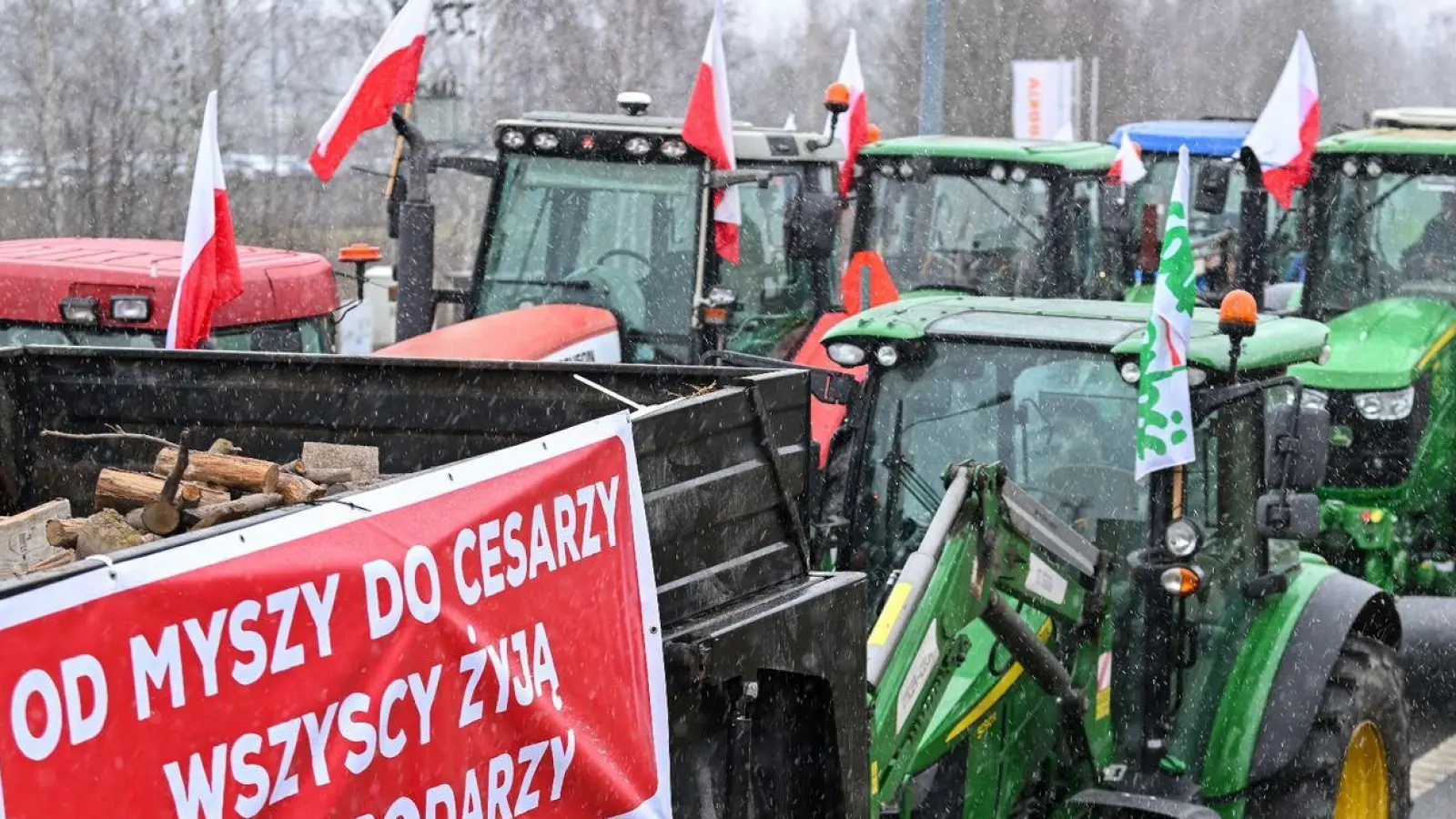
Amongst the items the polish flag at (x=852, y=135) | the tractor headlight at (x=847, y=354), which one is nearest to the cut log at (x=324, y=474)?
the tractor headlight at (x=847, y=354)

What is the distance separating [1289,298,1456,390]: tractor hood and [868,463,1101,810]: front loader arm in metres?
4.81

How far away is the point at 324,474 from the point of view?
444cm

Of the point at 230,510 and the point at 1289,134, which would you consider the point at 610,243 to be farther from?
the point at 230,510

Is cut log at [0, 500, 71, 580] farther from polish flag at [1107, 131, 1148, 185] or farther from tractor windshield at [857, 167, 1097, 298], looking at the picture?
polish flag at [1107, 131, 1148, 185]

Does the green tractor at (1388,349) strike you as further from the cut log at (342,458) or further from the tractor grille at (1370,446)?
the cut log at (342,458)

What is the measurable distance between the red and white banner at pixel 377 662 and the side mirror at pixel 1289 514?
2880 mm

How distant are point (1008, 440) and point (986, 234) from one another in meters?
6.51

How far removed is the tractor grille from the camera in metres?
10.5

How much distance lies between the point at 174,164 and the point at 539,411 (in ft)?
49.7

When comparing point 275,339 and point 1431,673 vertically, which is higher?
point 275,339

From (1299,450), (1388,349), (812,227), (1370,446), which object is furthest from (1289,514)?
(812,227)

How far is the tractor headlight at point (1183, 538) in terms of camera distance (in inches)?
243

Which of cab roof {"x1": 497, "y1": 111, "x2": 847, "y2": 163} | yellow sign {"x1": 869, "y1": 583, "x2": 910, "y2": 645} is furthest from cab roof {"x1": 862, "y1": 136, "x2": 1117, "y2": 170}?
yellow sign {"x1": 869, "y1": 583, "x2": 910, "y2": 645}

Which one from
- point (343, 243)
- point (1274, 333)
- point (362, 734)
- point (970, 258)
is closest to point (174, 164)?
point (343, 243)
